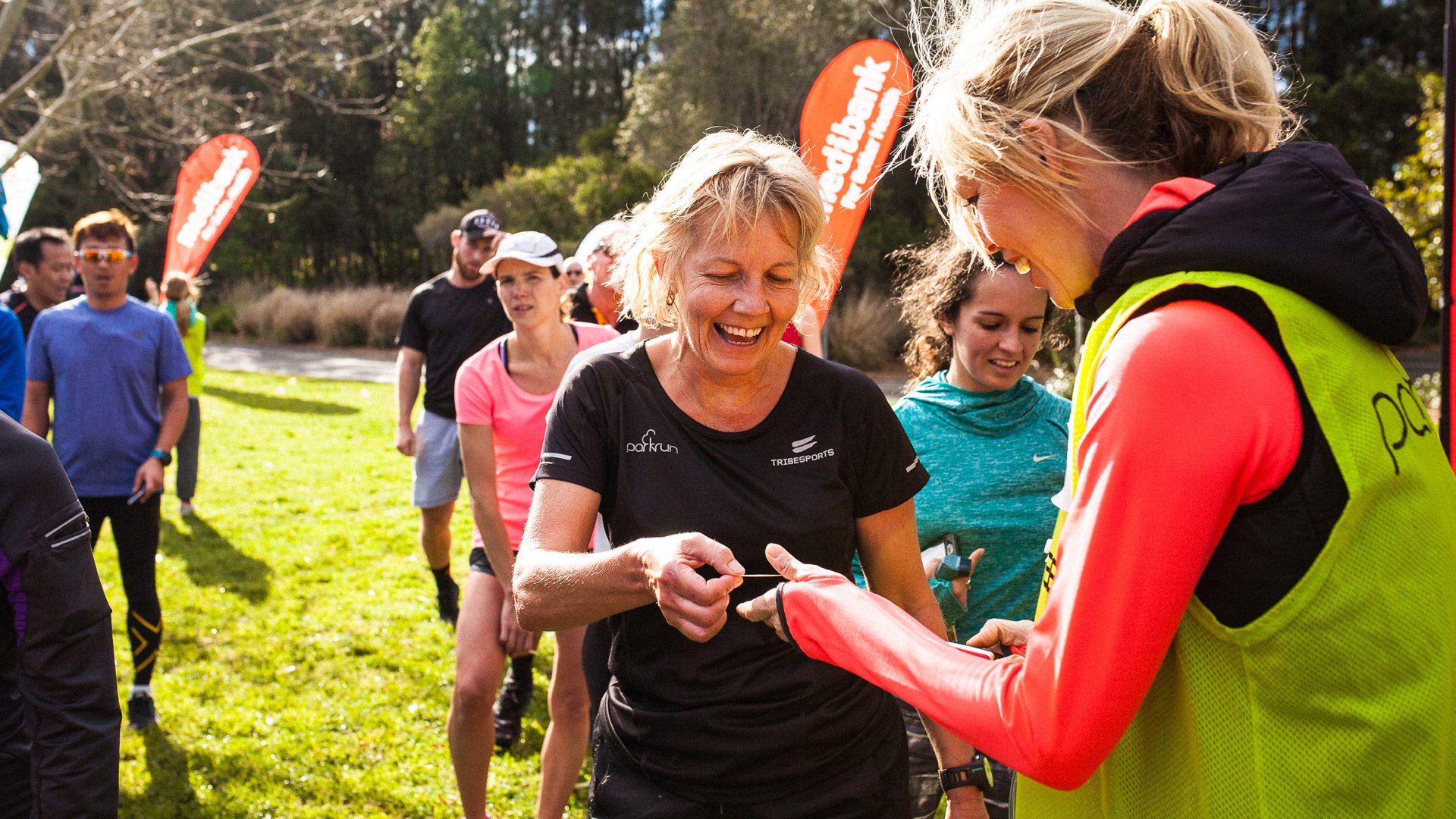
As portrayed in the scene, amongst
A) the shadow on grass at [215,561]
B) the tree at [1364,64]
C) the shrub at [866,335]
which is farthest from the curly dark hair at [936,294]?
the tree at [1364,64]

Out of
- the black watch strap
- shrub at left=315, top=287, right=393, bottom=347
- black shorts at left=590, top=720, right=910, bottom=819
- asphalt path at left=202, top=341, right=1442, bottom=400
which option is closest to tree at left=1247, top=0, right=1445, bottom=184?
asphalt path at left=202, top=341, right=1442, bottom=400

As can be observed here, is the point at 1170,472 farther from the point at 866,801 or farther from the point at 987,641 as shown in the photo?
the point at 866,801

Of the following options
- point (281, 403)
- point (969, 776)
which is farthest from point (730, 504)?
point (281, 403)

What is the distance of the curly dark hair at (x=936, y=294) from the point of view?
300 cm

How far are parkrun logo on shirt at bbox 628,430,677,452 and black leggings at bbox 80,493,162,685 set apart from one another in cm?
361

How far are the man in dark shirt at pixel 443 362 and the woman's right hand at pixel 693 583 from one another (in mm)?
4641

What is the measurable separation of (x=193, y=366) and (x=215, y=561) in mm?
1944

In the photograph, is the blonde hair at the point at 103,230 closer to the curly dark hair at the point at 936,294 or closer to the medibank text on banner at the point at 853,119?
the medibank text on banner at the point at 853,119

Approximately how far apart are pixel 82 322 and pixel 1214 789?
5.46 metres

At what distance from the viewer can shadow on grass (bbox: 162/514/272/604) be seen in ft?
22.6

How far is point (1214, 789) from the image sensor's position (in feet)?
3.89

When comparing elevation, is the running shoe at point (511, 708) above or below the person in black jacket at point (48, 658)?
below

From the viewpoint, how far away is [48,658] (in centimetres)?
189

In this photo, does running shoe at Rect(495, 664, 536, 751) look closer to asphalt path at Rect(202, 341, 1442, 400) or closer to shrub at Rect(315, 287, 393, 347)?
asphalt path at Rect(202, 341, 1442, 400)
